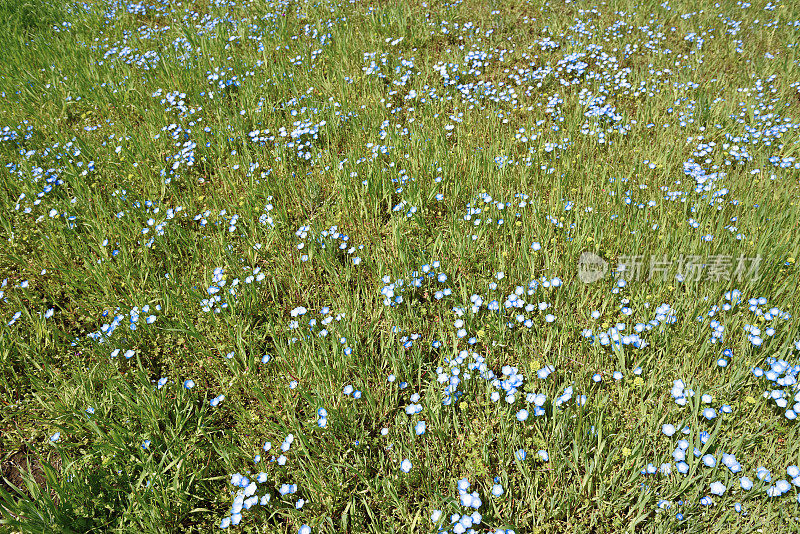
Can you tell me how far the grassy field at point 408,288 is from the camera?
95.0 inches

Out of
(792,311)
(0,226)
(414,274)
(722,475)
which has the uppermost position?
(0,226)

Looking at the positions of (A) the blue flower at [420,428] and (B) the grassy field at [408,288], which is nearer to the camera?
→ (B) the grassy field at [408,288]

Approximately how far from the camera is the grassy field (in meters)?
2.41

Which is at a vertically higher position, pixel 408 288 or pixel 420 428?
pixel 408 288

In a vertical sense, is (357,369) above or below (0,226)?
below

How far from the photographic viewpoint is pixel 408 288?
336 cm

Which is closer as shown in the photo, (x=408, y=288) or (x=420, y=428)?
(x=420, y=428)

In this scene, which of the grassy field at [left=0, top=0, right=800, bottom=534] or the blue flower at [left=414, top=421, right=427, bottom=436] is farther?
the blue flower at [left=414, top=421, right=427, bottom=436]

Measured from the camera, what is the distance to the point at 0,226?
13.5ft

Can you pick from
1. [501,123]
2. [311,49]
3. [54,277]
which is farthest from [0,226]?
[501,123]

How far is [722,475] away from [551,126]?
3.44 metres

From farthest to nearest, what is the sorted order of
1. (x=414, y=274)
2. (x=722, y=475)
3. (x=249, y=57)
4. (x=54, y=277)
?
(x=249, y=57) < (x=54, y=277) < (x=414, y=274) < (x=722, y=475)

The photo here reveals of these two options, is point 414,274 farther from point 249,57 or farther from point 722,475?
point 249,57

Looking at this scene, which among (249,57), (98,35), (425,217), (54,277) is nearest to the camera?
(54,277)
